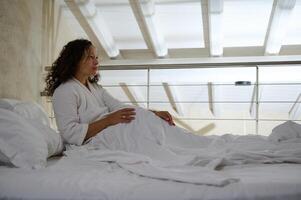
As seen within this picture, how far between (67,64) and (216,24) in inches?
95.9

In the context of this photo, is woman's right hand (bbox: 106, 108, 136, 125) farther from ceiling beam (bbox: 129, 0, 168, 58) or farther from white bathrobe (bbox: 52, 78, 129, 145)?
ceiling beam (bbox: 129, 0, 168, 58)

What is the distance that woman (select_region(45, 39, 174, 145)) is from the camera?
138 cm

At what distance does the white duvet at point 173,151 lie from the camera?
0.91m

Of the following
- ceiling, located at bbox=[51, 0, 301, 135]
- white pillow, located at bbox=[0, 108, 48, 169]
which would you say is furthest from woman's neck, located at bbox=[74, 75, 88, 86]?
ceiling, located at bbox=[51, 0, 301, 135]

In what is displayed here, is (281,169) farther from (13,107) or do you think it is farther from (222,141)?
(13,107)

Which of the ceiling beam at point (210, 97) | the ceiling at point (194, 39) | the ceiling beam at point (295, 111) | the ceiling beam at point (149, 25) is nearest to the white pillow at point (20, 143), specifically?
the ceiling at point (194, 39)

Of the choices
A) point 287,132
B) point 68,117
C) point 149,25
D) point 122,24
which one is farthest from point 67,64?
point 122,24

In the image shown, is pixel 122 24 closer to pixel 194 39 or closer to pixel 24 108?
pixel 194 39

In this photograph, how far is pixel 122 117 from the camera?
137 centimetres

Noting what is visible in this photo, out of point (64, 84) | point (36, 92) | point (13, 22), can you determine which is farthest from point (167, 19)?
point (64, 84)

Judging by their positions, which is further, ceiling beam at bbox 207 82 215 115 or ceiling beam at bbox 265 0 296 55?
ceiling beam at bbox 207 82 215 115

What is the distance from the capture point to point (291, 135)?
1.31 meters

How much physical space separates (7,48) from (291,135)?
164 centimetres

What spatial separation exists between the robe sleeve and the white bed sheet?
0.39 m
